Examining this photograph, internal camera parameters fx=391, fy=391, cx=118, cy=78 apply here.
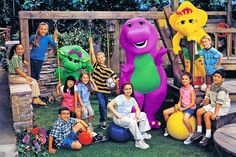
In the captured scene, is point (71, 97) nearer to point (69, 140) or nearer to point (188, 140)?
point (69, 140)

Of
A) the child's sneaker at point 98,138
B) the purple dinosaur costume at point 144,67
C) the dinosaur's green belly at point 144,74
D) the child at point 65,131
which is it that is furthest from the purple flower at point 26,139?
the dinosaur's green belly at point 144,74

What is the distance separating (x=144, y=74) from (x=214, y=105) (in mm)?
1290

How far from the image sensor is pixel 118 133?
236 inches

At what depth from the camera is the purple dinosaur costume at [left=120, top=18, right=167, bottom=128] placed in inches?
251

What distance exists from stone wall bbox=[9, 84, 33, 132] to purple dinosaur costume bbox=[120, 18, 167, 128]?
1575mm

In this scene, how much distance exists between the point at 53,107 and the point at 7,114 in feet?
5.65

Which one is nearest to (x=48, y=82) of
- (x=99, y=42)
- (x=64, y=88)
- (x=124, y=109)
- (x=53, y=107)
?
(x=53, y=107)

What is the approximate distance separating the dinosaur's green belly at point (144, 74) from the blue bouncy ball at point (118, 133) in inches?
30.9

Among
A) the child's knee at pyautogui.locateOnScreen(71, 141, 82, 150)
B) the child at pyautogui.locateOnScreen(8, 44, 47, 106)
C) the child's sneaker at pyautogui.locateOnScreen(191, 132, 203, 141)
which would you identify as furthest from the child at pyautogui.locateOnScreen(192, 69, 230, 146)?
the child at pyautogui.locateOnScreen(8, 44, 47, 106)

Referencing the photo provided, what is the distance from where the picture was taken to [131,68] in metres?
6.45

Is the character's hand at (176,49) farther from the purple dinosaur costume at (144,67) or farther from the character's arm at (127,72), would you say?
the character's arm at (127,72)

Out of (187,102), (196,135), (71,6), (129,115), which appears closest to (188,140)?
(196,135)

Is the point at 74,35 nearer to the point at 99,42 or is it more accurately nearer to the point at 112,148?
the point at 99,42

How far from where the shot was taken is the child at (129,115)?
5855mm
